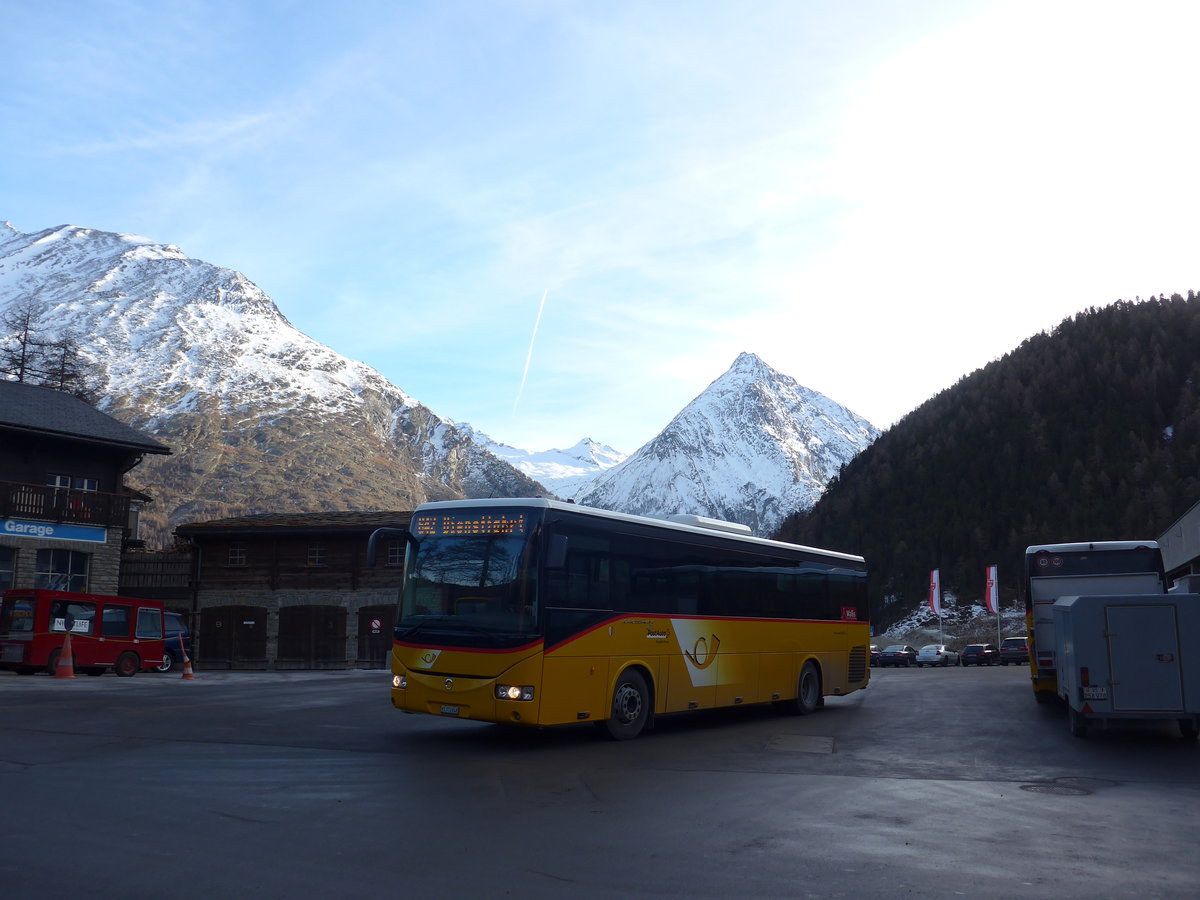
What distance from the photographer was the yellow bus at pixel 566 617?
12.3m

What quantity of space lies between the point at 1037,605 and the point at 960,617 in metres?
78.7

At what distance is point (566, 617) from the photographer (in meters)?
12.7

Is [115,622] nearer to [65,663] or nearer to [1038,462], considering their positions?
[65,663]

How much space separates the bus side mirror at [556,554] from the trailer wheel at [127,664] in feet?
64.8

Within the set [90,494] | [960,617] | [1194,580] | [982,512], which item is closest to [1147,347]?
[982,512]

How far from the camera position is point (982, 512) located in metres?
105

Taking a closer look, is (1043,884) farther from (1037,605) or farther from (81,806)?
(1037,605)

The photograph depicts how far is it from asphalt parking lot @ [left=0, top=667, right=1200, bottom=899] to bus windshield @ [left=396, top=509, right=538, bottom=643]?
4.91 ft

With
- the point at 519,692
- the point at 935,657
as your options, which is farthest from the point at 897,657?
the point at 519,692

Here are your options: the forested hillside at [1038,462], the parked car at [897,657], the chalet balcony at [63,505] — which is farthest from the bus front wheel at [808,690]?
the forested hillside at [1038,462]

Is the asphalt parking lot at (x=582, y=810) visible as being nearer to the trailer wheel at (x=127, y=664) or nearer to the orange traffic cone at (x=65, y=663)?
the orange traffic cone at (x=65, y=663)

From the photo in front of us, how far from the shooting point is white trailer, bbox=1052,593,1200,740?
13273 mm

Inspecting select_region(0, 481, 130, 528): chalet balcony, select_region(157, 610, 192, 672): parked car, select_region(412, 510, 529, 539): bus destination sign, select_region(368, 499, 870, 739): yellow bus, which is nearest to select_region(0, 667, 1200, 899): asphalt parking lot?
select_region(368, 499, 870, 739): yellow bus

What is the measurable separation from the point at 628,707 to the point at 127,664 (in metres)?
19.5
